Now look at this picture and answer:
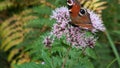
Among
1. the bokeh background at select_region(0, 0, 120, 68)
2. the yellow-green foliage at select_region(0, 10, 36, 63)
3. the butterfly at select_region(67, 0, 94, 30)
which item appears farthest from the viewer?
the yellow-green foliage at select_region(0, 10, 36, 63)

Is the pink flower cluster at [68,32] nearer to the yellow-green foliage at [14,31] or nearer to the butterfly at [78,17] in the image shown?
the butterfly at [78,17]

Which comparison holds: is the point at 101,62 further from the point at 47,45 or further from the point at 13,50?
the point at 47,45

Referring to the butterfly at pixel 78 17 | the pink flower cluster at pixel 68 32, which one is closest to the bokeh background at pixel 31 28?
the pink flower cluster at pixel 68 32

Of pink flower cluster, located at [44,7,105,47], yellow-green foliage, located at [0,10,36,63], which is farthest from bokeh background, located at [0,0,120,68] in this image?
pink flower cluster, located at [44,7,105,47]

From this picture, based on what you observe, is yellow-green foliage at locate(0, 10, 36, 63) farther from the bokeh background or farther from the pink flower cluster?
the pink flower cluster

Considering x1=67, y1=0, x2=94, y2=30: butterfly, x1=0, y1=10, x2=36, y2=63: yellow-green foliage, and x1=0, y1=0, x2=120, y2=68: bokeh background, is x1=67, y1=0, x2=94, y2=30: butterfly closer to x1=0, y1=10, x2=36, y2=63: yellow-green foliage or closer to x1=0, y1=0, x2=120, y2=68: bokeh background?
x1=0, y1=0, x2=120, y2=68: bokeh background

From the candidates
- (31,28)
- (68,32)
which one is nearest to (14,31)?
(31,28)

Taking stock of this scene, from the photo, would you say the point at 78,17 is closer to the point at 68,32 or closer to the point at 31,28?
the point at 68,32

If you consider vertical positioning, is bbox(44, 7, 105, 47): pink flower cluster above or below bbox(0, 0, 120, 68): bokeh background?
above

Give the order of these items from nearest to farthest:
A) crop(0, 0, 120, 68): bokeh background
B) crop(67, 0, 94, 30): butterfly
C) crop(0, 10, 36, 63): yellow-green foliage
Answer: crop(67, 0, 94, 30): butterfly, crop(0, 0, 120, 68): bokeh background, crop(0, 10, 36, 63): yellow-green foliage

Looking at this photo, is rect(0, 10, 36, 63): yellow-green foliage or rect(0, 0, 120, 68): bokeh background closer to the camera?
rect(0, 0, 120, 68): bokeh background
